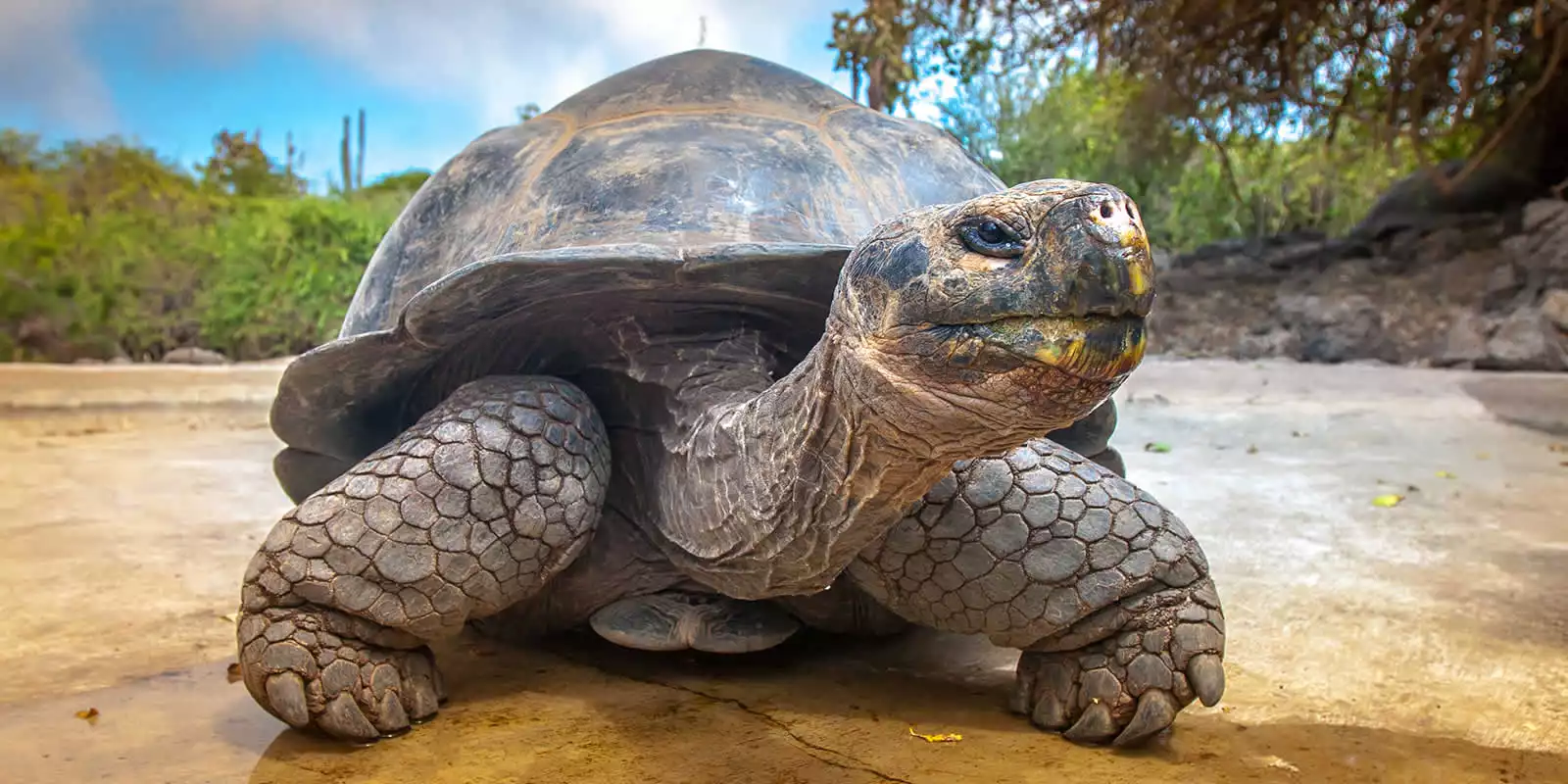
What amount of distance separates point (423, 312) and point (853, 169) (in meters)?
0.89

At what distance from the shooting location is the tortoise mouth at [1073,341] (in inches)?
41.0

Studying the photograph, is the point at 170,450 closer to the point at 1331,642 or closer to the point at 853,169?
the point at 853,169

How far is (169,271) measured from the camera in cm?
1194

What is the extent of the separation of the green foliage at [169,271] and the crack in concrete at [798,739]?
11.0 metres

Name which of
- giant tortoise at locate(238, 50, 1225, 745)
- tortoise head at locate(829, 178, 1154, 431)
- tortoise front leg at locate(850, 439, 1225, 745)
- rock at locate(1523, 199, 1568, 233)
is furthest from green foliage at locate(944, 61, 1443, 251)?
tortoise head at locate(829, 178, 1154, 431)

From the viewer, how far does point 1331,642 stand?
87.0 inches

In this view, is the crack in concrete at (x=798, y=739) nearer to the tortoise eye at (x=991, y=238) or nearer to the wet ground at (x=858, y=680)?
the wet ground at (x=858, y=680)

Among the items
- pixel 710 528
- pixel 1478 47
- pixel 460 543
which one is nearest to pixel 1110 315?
pixel 710 528

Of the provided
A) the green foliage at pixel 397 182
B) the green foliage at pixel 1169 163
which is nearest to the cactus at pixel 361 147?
the green foliage at pixel 397 182

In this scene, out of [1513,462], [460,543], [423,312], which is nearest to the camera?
[460,543]

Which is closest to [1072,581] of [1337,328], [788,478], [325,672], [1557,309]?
[788,478]

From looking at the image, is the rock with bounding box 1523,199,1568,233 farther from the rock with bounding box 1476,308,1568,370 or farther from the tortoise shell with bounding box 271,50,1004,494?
the tortoise shell with bounding box 271,50,1004,494

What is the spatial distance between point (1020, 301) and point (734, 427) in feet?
2.14

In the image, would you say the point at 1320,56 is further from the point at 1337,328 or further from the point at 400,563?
the point at 400,563
